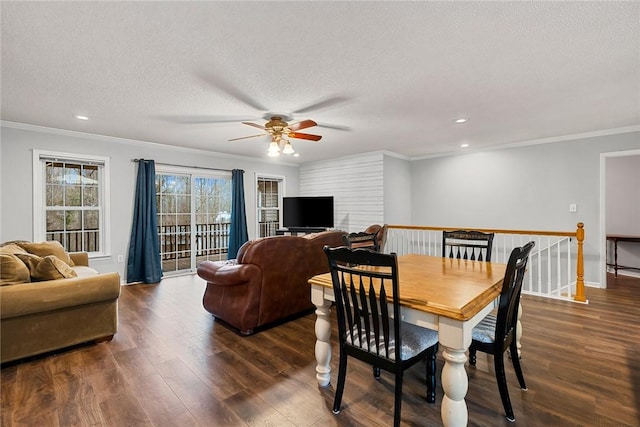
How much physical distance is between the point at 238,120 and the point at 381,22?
249 centimetres

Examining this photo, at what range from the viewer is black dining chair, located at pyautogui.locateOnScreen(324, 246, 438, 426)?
1611 mm

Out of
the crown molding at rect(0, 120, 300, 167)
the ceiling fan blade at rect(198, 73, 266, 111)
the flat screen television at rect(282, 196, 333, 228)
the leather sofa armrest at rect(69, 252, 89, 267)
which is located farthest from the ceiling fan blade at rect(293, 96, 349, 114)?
the leather sofa armrest at rect(69, 252, 89, 267)

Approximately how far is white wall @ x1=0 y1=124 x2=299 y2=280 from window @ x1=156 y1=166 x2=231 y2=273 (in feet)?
1.10

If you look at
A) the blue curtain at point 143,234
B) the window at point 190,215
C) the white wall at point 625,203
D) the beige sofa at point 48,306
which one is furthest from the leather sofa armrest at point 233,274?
the white wall at point 625,203

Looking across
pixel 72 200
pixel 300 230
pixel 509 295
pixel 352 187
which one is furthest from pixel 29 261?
pixel 352 187

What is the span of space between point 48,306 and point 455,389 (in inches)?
127

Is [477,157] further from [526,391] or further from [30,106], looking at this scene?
[30,106]

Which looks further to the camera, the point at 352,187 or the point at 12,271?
the point at 352,187

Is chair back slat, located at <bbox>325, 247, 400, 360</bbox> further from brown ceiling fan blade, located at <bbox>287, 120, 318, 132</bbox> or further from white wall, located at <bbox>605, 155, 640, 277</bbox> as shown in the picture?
white wall, located at <bbox>605, 155, 640, 277</bbox>

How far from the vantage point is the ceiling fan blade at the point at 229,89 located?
8.75ft

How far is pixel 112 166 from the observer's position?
16.2ft

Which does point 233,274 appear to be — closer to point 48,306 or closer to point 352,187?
point 48,306

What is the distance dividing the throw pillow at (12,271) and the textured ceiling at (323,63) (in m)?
1.61

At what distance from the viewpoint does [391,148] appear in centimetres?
586
